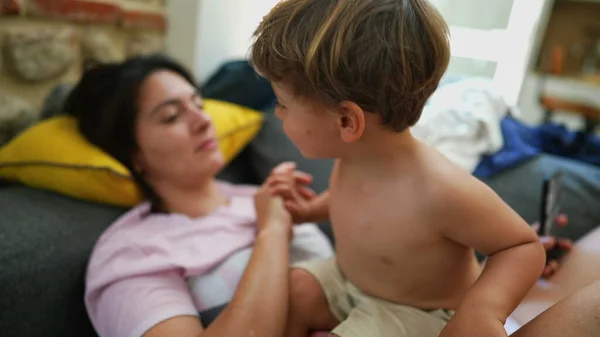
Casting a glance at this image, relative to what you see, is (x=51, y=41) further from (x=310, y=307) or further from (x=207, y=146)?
(x=310, y=307)

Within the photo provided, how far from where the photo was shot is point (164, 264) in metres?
0.87

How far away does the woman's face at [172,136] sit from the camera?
1.04 metres

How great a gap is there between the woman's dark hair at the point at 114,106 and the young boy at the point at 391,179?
51 centimetres

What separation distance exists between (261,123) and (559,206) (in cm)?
86

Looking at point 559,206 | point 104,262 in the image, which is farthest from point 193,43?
point 559,206

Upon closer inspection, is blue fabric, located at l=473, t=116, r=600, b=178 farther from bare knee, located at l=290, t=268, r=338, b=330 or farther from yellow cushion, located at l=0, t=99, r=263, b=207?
yellow cushion, located at l=0, t=99, r=263, b=207

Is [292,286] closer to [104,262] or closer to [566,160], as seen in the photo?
[104,262]

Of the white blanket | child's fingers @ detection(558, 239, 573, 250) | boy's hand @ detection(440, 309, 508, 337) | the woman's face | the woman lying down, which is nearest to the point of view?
boy's hand @ detection(440, 309, 508, 337)

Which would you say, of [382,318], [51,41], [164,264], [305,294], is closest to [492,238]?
[382,318]

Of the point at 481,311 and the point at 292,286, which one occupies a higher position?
the point at 481,311

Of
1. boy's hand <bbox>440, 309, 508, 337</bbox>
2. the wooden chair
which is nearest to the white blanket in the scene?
boy's hand <bbox>440, 309, 508, 337</bbox>

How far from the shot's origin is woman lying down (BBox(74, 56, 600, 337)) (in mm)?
774

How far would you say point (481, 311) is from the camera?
56 cm

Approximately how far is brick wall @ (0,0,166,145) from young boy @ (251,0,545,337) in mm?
908
